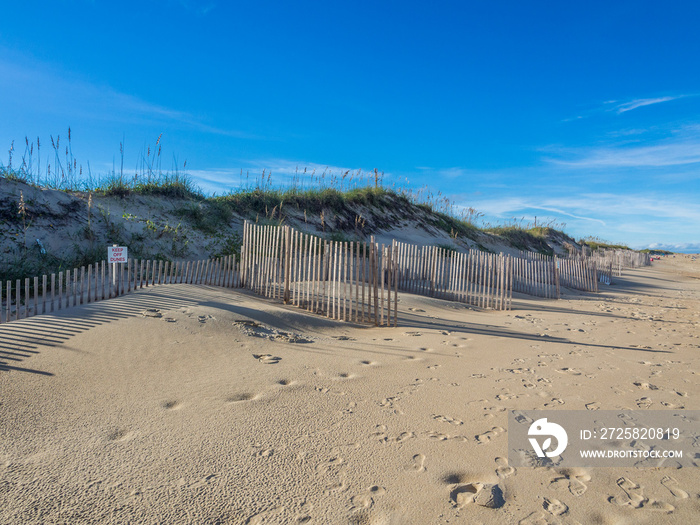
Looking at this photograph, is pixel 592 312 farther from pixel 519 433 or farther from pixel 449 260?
pixel 519 433

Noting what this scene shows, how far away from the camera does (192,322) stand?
614 centimetres

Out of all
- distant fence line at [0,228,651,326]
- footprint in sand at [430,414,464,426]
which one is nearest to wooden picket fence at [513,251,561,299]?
distant fence line at [0,228,651,326]

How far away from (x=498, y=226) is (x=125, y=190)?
28.2 metres

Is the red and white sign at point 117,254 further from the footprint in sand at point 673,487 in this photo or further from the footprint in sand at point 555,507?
the footprint in sand at point 673,487

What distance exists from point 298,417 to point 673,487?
2.69 meters

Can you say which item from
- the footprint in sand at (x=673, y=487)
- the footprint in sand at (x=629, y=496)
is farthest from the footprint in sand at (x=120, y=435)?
the footprint in sand at (x=673, y=487)

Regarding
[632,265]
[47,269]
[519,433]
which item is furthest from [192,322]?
[632,265]

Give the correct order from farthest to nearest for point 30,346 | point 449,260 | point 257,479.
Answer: point 449,260 < point 30,346 < point 257,479

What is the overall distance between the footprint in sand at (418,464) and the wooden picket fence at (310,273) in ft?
15.3

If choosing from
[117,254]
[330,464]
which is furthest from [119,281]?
[330,464]

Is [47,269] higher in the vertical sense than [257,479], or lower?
higher

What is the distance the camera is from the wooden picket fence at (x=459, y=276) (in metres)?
11.1

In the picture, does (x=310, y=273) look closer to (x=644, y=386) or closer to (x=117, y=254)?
(x=117, y=254)

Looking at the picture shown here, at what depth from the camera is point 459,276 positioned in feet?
38.6
